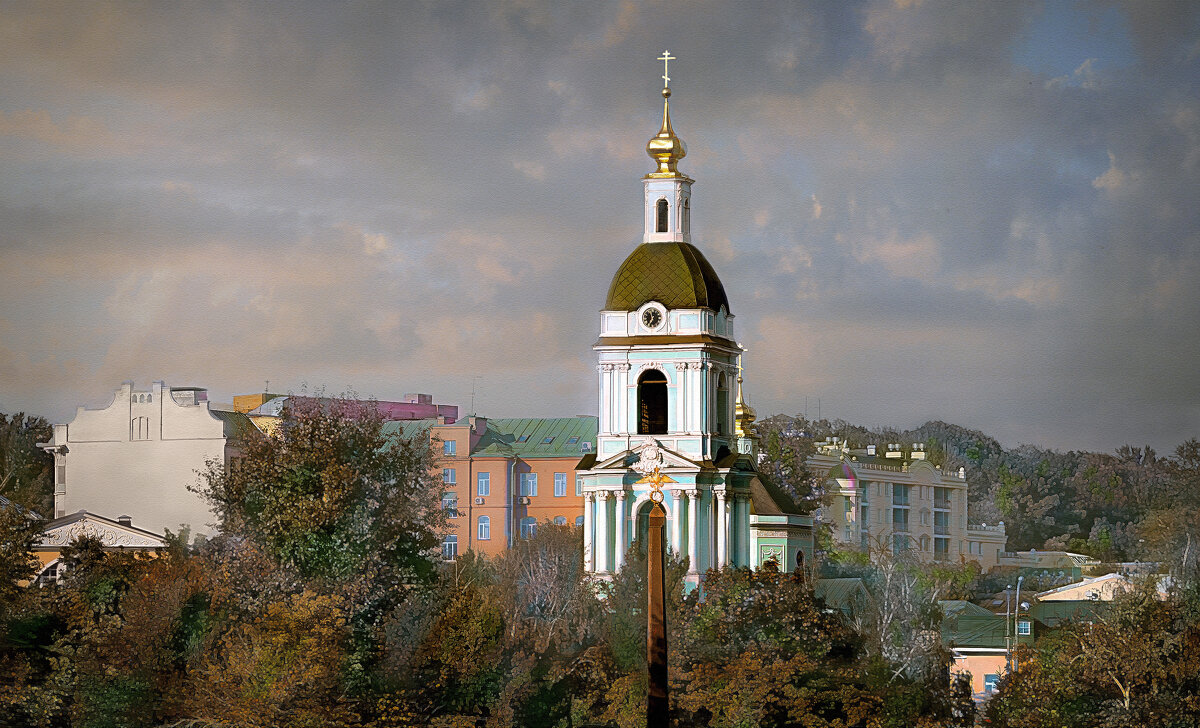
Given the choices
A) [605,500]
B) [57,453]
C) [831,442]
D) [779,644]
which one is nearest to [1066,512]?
[831,442]

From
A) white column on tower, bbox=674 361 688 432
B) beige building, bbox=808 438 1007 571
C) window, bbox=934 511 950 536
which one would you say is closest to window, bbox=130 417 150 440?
white column on tower, bbox=674 361 688 432

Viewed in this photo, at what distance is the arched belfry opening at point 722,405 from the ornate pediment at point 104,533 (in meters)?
16.3

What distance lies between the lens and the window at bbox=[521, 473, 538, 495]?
95812 mm

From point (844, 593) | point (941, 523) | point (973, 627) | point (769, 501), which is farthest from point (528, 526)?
point (941, 523)

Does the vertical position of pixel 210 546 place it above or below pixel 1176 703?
above

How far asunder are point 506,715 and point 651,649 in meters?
10.9

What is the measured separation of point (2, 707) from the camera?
47.6m

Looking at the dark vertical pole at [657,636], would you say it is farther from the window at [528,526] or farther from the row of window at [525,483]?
the row of window at [525,483]

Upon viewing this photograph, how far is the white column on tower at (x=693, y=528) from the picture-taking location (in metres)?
57.2

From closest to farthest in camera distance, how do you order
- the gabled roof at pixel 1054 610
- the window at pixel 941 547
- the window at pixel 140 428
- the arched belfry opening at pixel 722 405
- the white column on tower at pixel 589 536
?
the white column on tower at pixel 589 536 < the arched belfry opening at pixel 722 405 < the gabled roof at pixel 1054 610 < the window at pixel 140 428 < the window at pixel 941 547

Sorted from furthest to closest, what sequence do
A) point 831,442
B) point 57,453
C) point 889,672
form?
point 831,442
point 57,453
point 889,672

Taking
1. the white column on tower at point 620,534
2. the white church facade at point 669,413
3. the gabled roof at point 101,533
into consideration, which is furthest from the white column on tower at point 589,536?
A: the gabled roof at point 101,533

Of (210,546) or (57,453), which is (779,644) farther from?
(57,453)

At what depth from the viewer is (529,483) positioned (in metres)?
96.0
